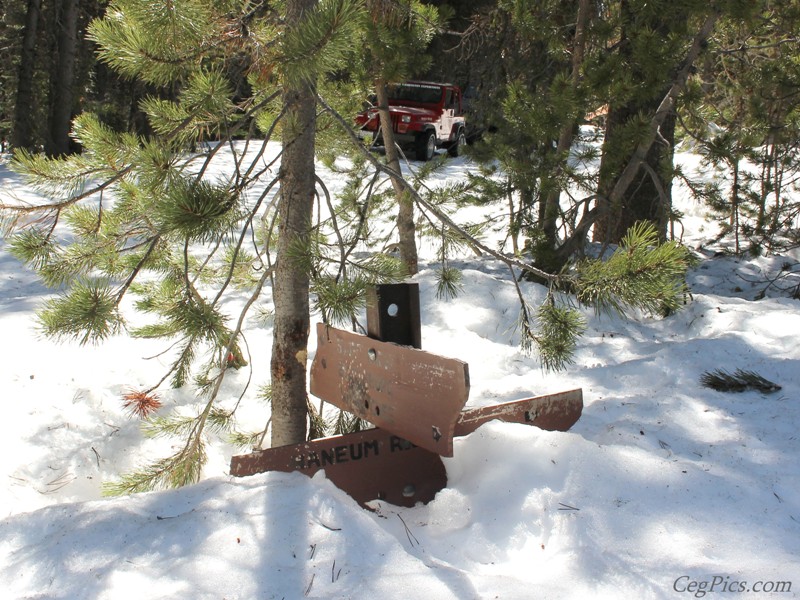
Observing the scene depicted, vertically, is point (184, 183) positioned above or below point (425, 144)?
above

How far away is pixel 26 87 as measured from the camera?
13.6 metres

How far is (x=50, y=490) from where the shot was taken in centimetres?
325

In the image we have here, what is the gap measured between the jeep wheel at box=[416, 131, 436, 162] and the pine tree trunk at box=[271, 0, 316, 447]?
461 inches

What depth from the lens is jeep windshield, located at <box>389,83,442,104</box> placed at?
15.2 m

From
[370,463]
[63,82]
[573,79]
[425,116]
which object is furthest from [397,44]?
[63,82]

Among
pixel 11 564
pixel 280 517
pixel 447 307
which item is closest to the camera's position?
pixel 11 564

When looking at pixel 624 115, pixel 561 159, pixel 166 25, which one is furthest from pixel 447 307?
pixel 166 25

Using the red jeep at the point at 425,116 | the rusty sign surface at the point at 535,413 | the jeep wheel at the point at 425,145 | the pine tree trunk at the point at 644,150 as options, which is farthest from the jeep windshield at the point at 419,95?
the rusty sign surface at the point at 535,413

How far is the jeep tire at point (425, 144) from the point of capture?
14.4 metres

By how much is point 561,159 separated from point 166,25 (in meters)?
3.47

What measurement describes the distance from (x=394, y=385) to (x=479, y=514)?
53 centimetres

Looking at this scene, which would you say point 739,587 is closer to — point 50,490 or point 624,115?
point 50,490

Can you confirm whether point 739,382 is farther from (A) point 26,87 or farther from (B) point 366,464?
(A) point 26,87

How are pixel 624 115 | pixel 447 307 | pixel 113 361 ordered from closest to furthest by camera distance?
1. pixel 113 361
2. pixel 447 307
3. pixel 624 115
